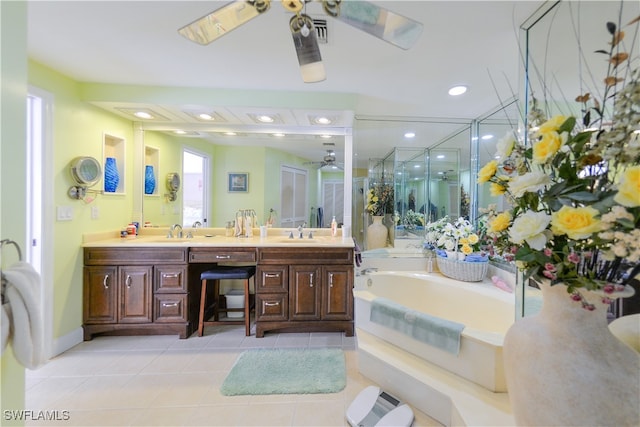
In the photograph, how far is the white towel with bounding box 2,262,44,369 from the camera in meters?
Result: 0.96

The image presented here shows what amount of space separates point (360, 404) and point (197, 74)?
8.99 feet

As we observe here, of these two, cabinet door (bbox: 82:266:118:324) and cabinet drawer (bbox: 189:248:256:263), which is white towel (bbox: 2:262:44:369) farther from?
cabinet door (bbox: 82:266:118:324)

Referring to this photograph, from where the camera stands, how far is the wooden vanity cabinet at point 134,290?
2346 millimetres

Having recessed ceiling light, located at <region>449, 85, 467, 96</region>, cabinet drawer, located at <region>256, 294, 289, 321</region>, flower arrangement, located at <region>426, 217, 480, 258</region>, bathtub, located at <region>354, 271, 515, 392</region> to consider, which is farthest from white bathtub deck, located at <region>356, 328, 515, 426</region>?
recessed ceiling light, located at <region>449, 85, 467, 96</region>

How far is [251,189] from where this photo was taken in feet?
10.2

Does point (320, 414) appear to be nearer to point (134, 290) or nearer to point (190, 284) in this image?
point (190, 284)

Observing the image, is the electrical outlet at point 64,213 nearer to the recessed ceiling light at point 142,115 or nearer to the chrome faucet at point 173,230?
the chrome faucet at point 173,230

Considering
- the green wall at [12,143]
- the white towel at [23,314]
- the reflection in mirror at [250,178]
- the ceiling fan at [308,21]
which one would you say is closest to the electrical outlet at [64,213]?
the reflection in mirror at [250,178]

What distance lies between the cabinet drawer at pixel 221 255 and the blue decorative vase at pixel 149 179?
114 cm

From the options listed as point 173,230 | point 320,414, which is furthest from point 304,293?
point 173,230

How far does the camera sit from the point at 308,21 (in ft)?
3.54

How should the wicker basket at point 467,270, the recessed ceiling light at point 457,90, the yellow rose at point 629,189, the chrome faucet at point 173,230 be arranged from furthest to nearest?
the chrome faucet at point 173,230 → the wicker basket at point 467,270 → the recessed ceiling light at point 457,90 → the yellow rose at point 629,189

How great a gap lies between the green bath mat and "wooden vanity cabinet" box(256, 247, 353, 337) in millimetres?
284

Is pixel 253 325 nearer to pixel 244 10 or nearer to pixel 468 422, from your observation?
pixel 468 422
